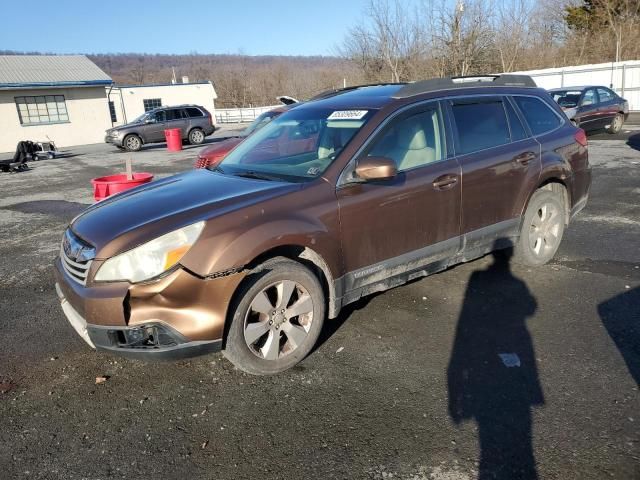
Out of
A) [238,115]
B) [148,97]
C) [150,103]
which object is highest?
[148,97]

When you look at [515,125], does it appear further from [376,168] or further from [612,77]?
[612,77]

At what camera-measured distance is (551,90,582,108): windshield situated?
14.8 metres

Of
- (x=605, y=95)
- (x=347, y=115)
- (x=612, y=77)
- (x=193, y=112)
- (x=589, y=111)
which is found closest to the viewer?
(x=347, y=115)

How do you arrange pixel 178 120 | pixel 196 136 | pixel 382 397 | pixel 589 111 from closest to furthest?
pixel 382 397 → pixel 589 111 → pixel 178 120 → pixel 196 136

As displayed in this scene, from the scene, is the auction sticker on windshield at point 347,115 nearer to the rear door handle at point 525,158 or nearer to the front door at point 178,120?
the rear door handle at point 525,158

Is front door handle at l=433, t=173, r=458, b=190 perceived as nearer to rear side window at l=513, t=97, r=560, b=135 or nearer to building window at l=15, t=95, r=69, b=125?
rear side window at l=513, t=97, r=560, b=135

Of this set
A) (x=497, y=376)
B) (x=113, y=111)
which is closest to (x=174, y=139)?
(x=497, y=376)

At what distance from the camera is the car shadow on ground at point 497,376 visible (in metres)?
2.50

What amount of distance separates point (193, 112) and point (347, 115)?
70.8ft

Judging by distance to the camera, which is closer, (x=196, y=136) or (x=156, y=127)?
(x=156, y=127)

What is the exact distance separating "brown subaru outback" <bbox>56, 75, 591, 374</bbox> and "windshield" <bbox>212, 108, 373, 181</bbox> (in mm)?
17

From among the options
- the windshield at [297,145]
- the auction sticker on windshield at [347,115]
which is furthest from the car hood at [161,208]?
the auction sticker on windshield at [347,115]

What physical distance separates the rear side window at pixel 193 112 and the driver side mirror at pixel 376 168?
21930 mm

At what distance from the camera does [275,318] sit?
10.7 feet
